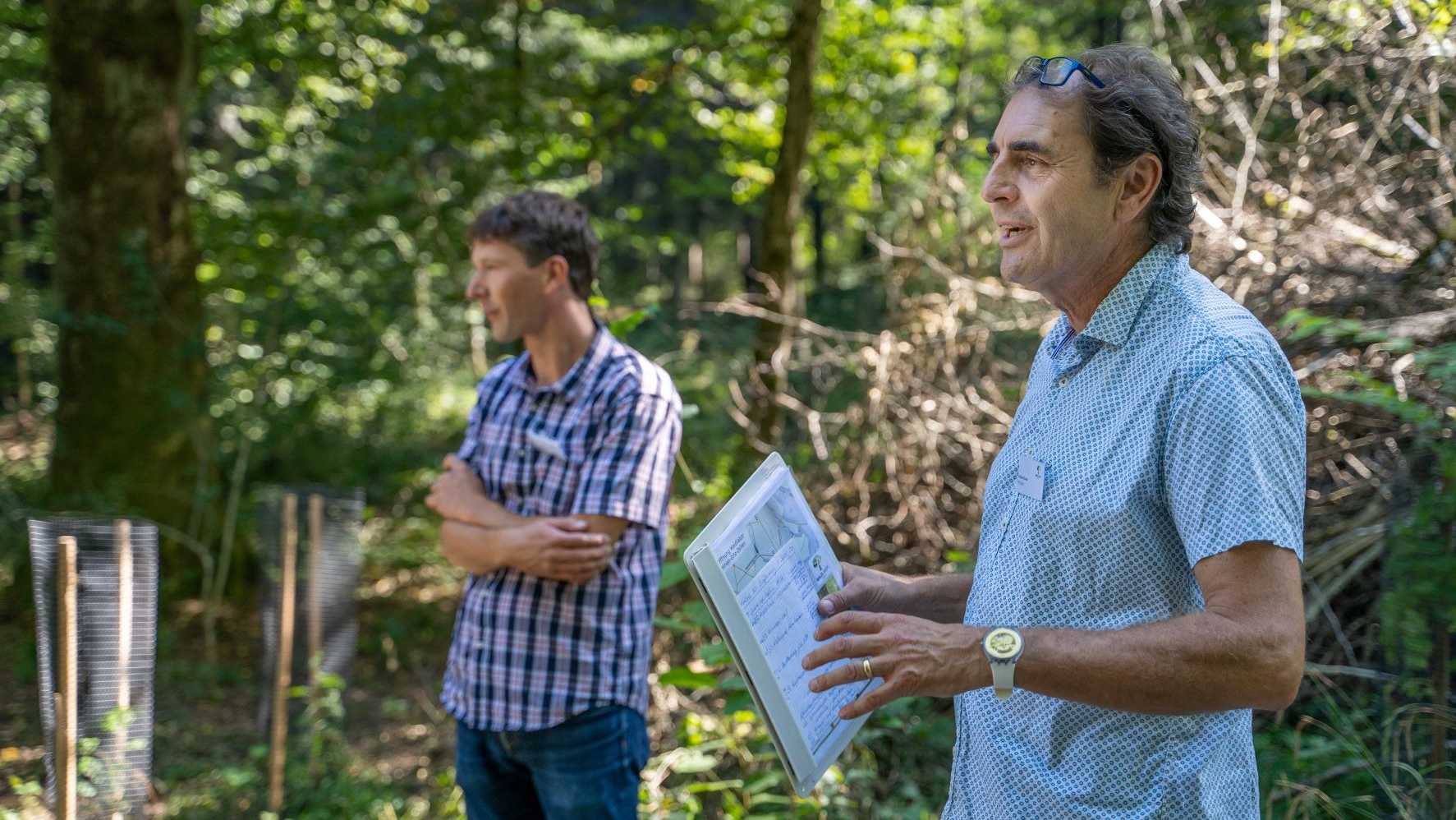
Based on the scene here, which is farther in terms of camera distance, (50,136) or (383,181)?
(383,181)

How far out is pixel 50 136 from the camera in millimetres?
7902

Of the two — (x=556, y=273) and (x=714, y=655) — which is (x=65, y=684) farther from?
(x=556, y=273)

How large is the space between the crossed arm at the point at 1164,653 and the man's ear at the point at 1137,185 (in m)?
0.51

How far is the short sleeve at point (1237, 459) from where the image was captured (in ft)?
4.33

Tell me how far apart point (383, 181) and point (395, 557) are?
3.06 m

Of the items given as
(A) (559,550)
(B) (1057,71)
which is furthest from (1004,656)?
(A) (559,550)

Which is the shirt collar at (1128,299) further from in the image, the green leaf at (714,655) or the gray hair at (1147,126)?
the green leaf at (714,655)

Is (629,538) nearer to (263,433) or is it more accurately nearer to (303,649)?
(303,649)

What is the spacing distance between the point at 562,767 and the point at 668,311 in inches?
230

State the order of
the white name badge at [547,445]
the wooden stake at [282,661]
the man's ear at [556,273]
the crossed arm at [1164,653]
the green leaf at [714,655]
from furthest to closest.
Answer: the wooden stake at [282,661]
the green leaf at [714,655]
the man's ear at [556,273]
the white name badge at [547,445]
the crossed arm at [1164,653]

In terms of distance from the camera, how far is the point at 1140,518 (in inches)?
56.8

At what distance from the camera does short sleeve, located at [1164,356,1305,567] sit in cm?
132

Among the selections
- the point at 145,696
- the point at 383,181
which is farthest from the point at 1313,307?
the point at 383,181

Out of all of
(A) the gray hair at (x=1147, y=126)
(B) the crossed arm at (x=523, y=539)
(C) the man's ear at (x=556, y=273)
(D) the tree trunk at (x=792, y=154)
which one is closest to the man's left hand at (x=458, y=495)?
(B) the crossed arm at (x=523, y=539)
